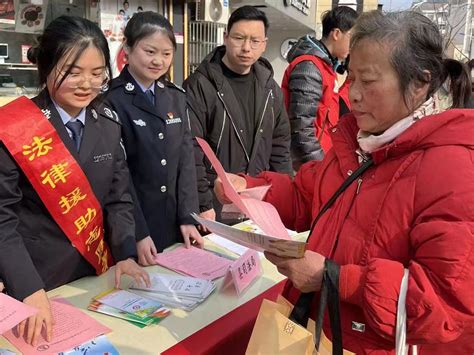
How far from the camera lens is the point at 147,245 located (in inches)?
74.0

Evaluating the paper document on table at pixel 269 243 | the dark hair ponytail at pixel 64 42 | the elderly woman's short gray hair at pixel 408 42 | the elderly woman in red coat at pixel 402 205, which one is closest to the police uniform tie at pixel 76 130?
the dark hair ponytail at pixel 64 42

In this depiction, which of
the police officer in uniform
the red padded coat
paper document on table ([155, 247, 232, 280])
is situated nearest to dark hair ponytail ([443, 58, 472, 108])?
the red padded coat

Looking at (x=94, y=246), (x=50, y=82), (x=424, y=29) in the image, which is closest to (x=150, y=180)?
(x=94, y=246)

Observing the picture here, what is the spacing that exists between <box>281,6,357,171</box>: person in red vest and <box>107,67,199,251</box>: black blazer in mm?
879

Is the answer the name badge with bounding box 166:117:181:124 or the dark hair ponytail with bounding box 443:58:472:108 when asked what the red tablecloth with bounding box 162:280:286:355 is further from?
the name badge with bounding box 166:117:181:124

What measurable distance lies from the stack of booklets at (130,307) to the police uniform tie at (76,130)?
20.4 inches

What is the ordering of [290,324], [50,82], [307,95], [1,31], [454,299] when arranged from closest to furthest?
[454,299], [290,324], [50,82], [307,95], [1,31]

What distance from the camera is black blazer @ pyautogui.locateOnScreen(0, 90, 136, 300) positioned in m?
1.38

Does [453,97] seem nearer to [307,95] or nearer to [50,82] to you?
[50,82]

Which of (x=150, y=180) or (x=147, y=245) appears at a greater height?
(x=150, y=180)

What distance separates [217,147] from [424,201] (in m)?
1.81

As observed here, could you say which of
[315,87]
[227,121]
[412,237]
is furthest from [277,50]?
[412,237]

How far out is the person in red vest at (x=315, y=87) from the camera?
2.94 m

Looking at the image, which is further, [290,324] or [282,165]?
[282,165]
